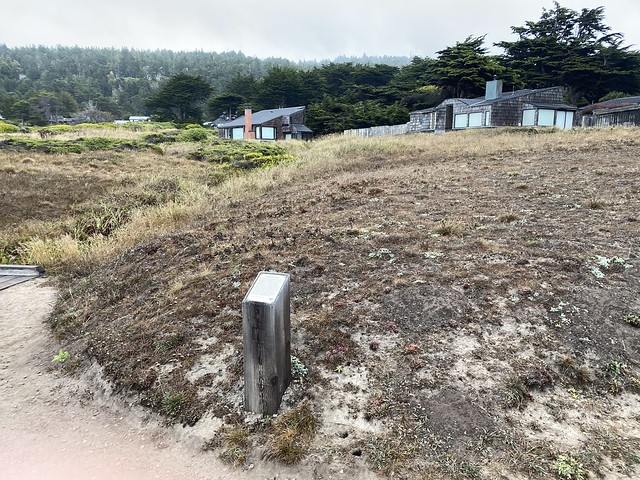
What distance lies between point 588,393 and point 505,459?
36.0 inches

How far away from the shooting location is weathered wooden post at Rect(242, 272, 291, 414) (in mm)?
2658

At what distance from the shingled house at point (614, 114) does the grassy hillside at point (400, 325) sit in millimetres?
24131

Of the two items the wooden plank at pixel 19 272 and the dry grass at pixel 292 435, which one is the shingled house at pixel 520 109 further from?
the dry grass at pixel 292 435

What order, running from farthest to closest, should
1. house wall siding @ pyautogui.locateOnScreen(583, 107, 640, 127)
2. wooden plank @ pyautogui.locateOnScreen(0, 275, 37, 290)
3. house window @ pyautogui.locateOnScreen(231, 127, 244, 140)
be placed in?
house window @ pyautogui.locateOnScreen(231, 127, 244, 140) < house wall siding @ pyautogui.locateOnScreen(583, 107, 640, 127) < wooden plank @ pyautogui.locateOnScreen(0, 275, 37, 290)

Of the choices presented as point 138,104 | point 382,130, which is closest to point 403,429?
point 382,130

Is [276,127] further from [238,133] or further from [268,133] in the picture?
[238,133]

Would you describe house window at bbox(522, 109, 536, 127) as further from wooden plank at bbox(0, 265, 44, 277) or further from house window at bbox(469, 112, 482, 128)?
wooden plank at bbox(0, 265, 44, 277)

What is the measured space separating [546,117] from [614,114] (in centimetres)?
398

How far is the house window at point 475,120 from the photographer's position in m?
31.6

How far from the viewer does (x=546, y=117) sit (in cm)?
3005

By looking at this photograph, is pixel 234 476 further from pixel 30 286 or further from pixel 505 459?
pixel 30 286

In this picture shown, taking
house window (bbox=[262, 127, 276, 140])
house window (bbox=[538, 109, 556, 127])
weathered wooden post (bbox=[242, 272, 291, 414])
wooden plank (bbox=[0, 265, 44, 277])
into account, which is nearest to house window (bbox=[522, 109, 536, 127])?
house window (bbox=[538, 109, 556, 127])

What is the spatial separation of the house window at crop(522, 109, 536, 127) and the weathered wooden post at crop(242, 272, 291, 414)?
32344 millimetres

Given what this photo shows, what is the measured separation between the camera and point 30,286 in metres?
5.91
